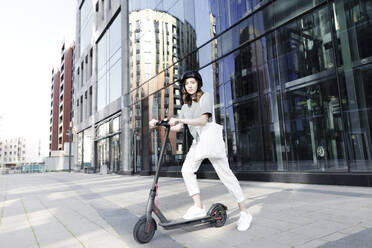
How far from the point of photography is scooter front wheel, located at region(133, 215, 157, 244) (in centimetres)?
253

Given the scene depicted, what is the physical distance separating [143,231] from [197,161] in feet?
3.17

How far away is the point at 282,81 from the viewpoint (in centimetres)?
984

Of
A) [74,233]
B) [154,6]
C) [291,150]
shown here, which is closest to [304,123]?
[291,150]

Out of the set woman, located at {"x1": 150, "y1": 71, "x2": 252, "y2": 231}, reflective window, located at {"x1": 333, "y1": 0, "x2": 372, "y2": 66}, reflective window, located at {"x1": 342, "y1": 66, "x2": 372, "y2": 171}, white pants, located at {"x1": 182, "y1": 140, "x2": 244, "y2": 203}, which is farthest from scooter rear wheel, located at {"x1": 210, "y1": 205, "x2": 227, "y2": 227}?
reflective window, located at {"x1": 333, "y1": 0, "x2": 372, "y2": 66}

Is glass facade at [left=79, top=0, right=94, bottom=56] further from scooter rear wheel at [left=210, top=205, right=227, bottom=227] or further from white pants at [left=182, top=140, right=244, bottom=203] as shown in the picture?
scooter rear wheel at [left=210, top=205, right=227, bottom=227]

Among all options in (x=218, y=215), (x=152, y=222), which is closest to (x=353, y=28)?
(x=218, y=215)

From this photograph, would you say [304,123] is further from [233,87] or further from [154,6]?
[154,6]

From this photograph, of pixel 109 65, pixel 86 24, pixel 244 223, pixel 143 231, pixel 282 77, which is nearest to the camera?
pixel 143 231

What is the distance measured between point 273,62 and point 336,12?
273 centimetres

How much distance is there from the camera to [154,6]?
1683 cm

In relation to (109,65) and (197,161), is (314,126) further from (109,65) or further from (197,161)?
(109,65)

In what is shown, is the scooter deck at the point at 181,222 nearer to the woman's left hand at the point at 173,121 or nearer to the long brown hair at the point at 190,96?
the woman's left hand at the point at 173,121

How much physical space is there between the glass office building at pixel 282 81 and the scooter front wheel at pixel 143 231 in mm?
5855

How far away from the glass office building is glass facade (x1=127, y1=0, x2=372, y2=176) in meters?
0.03
